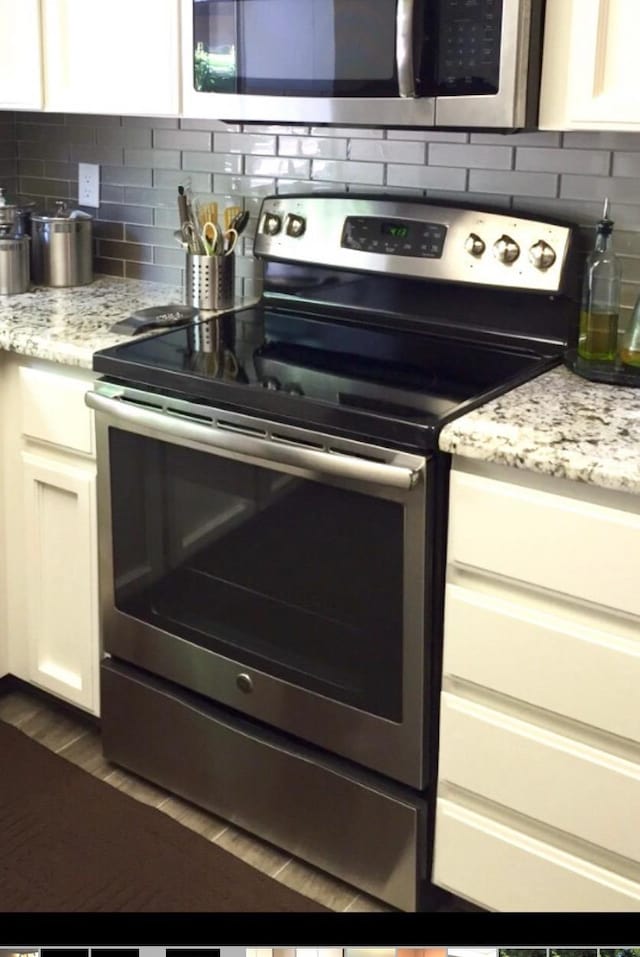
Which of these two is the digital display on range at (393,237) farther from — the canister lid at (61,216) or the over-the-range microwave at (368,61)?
the canister lid at (61,216)

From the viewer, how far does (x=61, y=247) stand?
2.60 meters

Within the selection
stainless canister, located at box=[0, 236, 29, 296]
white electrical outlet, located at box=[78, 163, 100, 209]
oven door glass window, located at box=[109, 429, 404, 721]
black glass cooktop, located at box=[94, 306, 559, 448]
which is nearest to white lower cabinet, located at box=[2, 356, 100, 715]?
oven door glass window, located at box=[109, 429, 404, 721]

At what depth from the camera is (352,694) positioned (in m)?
1.81

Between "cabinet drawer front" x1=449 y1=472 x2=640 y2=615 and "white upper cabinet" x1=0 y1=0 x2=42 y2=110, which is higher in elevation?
"white upper cabinet" x1=0 y1=0 x2=42 y2=110

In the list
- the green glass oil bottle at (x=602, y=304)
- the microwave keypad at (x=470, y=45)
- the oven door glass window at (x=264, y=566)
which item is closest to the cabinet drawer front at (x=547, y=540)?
the oven door glass window at (x=264, y=566)

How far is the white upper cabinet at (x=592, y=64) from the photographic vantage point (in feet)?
5.34

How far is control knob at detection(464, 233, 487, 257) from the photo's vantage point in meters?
1.99

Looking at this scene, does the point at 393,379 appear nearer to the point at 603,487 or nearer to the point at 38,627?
the point at 603,487

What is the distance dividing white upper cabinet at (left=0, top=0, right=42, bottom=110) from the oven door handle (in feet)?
2.64

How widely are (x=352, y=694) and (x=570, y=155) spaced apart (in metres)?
1.05

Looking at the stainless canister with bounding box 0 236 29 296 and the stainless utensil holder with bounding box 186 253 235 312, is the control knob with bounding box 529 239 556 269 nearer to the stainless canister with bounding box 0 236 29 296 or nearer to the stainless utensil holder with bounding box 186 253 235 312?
the stainless utensil holder with bounding box 186 253 235 312

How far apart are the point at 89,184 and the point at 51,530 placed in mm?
985

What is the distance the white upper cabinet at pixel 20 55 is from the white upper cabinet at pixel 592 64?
46.7 inches

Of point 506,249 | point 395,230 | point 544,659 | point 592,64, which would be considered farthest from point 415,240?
point 544,659
